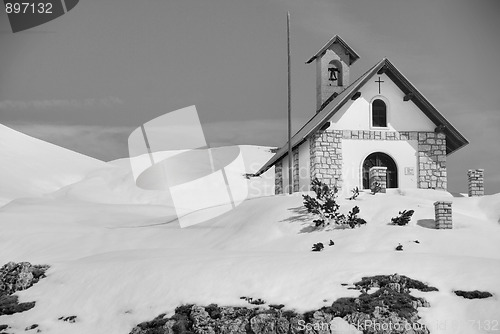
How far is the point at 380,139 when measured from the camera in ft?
117

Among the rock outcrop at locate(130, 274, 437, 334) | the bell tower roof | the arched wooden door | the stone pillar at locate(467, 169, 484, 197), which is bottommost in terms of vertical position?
the rock outcrop at locate(130, 274, 437, 334)

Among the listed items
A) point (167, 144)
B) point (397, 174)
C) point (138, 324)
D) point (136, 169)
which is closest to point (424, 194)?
point (397, 174)

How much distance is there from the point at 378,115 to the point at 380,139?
1313 mm

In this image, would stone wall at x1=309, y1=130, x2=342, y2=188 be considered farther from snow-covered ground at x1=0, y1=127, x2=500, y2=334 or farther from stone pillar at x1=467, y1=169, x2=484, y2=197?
stone pillar at x1=467, y1=169, x2=484, y2=197

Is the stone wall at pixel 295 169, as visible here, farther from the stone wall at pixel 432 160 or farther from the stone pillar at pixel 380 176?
the stone wall at pixel 432 160

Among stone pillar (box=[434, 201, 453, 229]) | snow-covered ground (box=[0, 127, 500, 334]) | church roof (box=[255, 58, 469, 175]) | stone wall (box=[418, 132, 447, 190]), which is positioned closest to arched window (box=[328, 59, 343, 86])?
church roof (box=[255, 58, 469, 175])

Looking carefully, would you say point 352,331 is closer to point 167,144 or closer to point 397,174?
point 397,174

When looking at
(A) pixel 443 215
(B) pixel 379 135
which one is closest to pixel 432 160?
(B) pixel 379 135

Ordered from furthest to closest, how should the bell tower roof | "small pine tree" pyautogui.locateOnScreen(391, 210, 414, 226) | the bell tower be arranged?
the bell tower < the bell tower roof < "small pine tree" pyautogui.locateOnScreen(391, 210, 414, 226)

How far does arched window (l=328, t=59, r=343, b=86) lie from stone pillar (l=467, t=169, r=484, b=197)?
1092 centimetres

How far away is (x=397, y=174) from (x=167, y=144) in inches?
3599

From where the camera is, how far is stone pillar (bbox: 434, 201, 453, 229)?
2702 cm

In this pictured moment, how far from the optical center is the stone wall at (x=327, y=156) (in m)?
34.5

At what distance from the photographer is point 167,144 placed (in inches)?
4879
